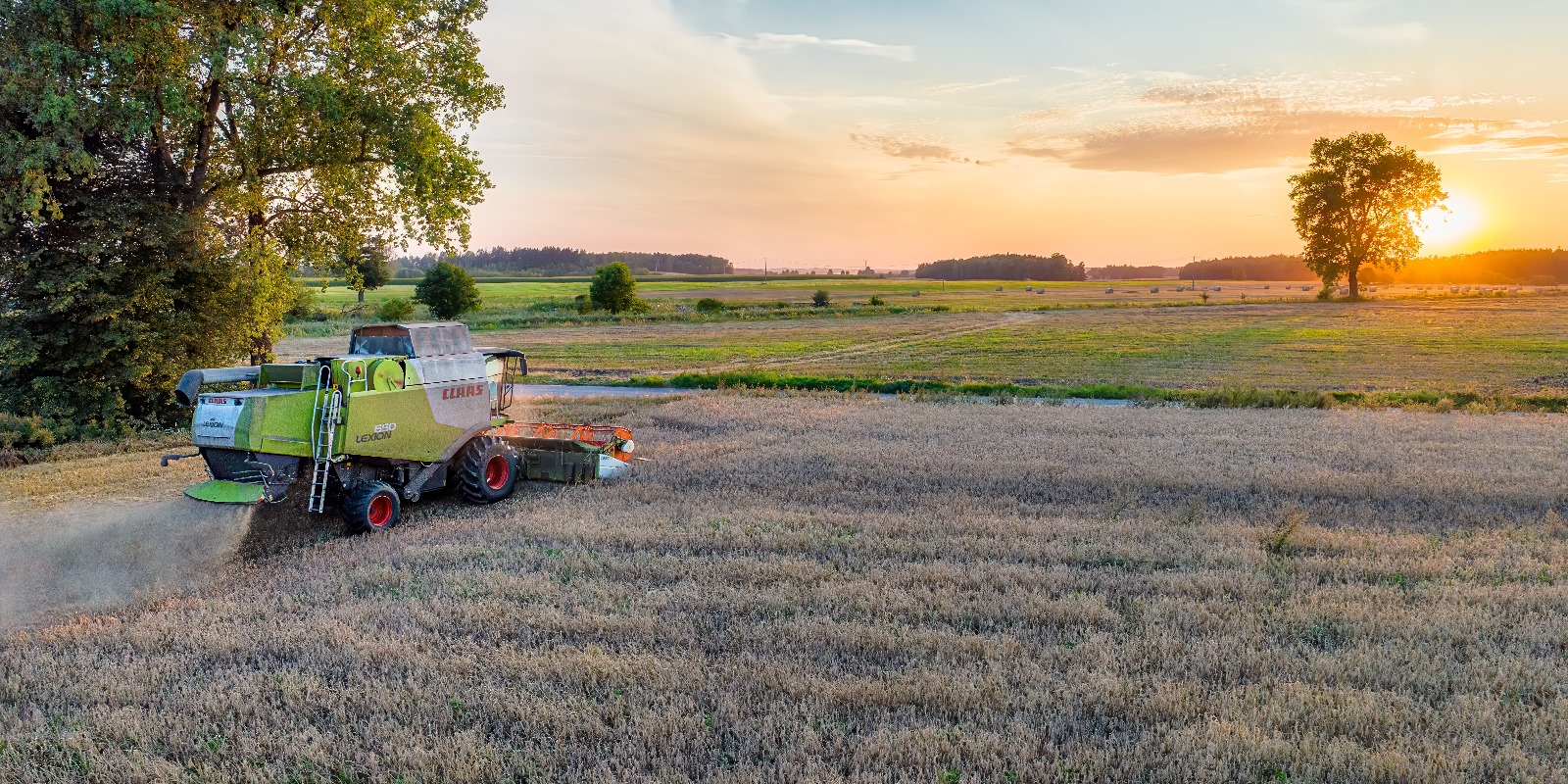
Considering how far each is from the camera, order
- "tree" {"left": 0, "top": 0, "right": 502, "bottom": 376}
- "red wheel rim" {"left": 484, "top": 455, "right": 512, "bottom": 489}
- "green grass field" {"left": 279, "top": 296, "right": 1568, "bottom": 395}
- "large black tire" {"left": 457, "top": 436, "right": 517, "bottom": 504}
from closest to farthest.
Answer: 1. "large black tire" {"left": 457, "top": 436, "right": 517, "bottom": 504}
2. "red wheel rim" {"left": 484, "top": 455, "right": 512, "bottom": 489}
3. "tree" {"left": 0, "top": 0, "right": 502, "bottom": 376}
4. "green grass field" {"left": 279, "top": 296, "right": 1568, "bottom": 395}

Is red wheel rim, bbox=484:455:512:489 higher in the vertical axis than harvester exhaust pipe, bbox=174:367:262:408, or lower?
lower

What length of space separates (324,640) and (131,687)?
1232 millimetres

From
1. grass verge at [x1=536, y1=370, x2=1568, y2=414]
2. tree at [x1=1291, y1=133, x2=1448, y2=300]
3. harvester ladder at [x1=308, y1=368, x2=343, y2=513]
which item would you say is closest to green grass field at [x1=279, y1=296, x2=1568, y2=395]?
grass verge at [x1=536, y1=370, x2=1568, y2=414]

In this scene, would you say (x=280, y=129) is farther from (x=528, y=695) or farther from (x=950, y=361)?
(x=950, y=361)

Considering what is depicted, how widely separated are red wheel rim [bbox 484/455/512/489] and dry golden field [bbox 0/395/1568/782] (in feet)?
1.47

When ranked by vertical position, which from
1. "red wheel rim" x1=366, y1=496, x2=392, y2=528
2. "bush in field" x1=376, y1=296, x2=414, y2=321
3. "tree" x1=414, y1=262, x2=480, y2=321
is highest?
"tree" x1=414, y1=262, x2=480, y2=321

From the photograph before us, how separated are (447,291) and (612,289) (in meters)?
13.8

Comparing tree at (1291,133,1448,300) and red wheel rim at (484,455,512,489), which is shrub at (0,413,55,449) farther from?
tree at (1291,133,1448,300)

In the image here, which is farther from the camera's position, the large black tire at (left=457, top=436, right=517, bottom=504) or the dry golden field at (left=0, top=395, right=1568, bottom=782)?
the large black tire at (left=457, top=436, right=517, bottom=504)

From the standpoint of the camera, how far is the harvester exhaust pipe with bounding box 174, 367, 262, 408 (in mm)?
10133

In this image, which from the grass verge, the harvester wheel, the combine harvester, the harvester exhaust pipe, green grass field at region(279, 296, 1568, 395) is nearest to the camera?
Result: the combine harvester

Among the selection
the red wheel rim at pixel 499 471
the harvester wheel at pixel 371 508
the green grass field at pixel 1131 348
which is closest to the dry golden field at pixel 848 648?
the harvester wheel at pixel 371 508

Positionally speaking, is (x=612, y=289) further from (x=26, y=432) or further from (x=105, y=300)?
(x=26, y=432)

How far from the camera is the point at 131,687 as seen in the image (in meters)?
6.36
